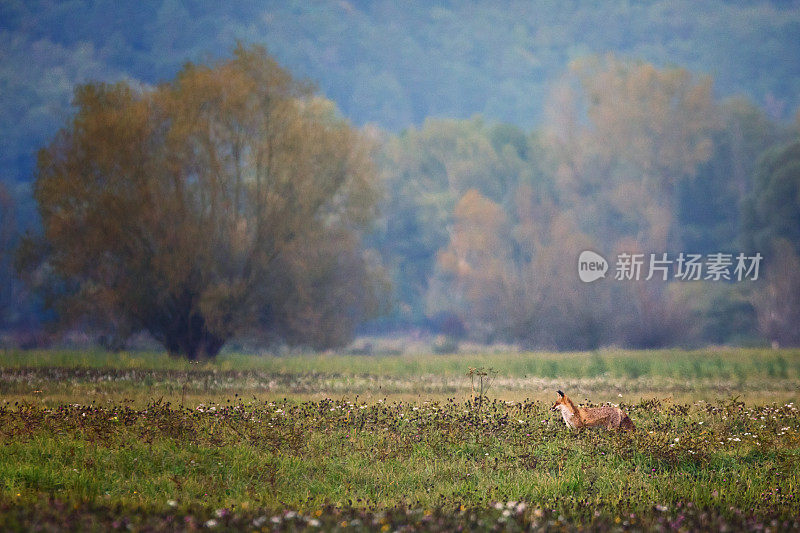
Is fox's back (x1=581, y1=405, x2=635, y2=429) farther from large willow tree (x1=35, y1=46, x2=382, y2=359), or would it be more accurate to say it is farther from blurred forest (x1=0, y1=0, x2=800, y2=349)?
blurred forest (x1=0, y1=0, x2=800, y2=349)

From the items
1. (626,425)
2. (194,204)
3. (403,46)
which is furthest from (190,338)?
(403,46)

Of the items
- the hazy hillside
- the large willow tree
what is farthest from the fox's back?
the hazy hillside

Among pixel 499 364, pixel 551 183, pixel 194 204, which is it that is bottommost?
pixel 499 364

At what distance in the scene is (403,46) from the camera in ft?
429

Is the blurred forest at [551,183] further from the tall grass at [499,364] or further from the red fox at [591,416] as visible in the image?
the red fox at [591,416]

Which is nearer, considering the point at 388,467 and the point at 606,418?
the point at 388,467

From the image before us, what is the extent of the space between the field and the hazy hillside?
55.7 metres

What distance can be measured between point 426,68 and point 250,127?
10105 centimetres

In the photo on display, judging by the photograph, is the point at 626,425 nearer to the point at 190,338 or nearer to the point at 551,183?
the point at 190,338

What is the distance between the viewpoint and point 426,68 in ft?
413

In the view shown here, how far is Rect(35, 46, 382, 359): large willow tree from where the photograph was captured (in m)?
26.9

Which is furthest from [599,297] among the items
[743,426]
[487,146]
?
[743,426]

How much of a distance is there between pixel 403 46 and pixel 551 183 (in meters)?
71.9

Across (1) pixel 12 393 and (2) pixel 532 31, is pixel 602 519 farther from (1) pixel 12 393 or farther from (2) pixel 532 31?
(2) pixel 532 31
